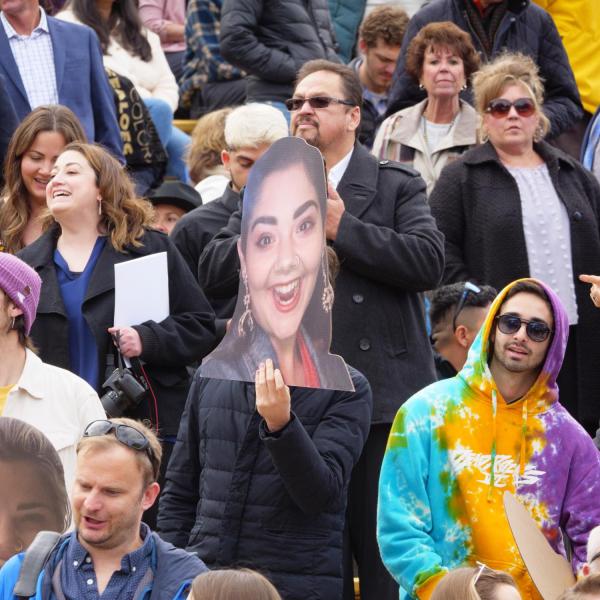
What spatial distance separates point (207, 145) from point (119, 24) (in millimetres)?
1321

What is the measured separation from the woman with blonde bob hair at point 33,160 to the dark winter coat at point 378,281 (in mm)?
1110

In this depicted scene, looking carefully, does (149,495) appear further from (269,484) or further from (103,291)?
(103,291)

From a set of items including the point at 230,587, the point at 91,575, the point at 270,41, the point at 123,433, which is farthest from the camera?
A: the point at 270,41

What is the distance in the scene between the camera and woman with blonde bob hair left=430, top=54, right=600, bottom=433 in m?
7.97

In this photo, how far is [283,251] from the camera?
18.0 ft

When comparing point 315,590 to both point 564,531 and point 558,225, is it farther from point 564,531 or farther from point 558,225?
point 558,225

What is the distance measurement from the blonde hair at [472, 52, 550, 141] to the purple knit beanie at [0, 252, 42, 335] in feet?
9.27

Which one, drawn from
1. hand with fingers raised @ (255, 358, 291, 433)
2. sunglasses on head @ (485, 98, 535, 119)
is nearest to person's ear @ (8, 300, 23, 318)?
hand with fingers raised @ (255, 358, 291, 433)

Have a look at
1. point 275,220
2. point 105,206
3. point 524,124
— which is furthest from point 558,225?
point 275,220

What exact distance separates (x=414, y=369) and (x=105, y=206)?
1.47 m

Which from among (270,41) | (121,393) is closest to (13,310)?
(121,393)

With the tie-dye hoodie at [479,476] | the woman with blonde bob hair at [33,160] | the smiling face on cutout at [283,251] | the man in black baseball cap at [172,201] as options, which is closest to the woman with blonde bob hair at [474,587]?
the tie-dye hoodie at [479,476]

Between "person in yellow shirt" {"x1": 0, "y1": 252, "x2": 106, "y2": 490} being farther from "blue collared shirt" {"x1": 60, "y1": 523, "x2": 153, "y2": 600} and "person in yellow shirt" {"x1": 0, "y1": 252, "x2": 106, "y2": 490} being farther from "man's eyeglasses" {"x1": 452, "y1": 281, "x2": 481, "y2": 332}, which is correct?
"man's eyeglasses" {"x1": 452, "y1": 281, "x2": 481, "y2": 332}

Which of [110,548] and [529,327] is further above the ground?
[529,327]
